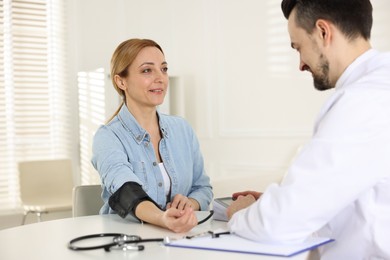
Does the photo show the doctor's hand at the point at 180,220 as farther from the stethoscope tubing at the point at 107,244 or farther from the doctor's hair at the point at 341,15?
the doctor's hair at the point at 341,15

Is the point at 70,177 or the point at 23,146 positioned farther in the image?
the point at 23,146

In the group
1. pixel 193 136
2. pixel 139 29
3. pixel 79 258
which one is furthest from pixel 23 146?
pixel 79 258

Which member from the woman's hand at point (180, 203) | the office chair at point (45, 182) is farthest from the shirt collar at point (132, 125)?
the office chair at point (45, 182)

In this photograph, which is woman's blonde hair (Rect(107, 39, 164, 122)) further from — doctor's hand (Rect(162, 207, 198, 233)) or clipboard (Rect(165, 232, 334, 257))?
clipboard (Rect(165, 232, 334, 257))

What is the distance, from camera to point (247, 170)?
19.0 feet

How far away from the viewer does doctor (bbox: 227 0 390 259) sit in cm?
130

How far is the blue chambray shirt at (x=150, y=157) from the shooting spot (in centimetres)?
216

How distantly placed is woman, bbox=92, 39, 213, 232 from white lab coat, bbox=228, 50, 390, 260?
78cm

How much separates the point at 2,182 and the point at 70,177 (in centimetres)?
81

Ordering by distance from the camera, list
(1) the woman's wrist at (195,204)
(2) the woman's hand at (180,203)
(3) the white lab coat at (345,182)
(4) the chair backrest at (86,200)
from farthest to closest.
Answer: (4) the chair backrest at (86,200)
(1) the woman's wrist at (195,204)
(2) the woman's hand at (180,203)
(3) the white lab coat at (345,182)

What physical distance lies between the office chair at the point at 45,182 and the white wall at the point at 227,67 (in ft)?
2.66

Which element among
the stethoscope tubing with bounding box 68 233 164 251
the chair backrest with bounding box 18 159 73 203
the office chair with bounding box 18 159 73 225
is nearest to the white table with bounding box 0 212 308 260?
the stethoscope tubing with bounding box 68 233 164 251

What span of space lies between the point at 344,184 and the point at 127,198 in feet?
2.72

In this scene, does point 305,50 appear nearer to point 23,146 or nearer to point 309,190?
point 309,190
